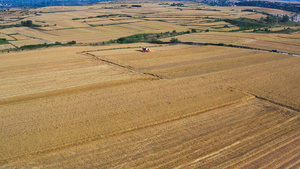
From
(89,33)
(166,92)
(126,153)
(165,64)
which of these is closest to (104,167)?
(126,153)

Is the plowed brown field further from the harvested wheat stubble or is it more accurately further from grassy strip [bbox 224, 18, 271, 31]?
grassy strip [bbox 224, 18, 271, 31]

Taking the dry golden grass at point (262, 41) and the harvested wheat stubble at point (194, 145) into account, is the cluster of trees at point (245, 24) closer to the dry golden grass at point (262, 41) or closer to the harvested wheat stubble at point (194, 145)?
the dry golden grass at point (262, 41)

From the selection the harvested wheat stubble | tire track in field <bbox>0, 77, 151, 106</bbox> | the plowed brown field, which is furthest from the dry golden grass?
the harvested wheat stubble

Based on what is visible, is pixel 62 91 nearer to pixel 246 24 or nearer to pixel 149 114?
pixel 149 114

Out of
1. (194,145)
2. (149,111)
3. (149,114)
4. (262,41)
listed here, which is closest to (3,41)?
(149,111)

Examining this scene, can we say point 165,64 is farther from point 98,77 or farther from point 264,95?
point 264,95

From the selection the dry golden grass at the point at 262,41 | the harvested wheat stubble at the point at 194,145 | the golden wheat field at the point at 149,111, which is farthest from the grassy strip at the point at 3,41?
the harvested wheat stubble at the point at 194,145

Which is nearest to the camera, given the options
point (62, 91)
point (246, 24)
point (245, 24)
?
point (62, 91)
